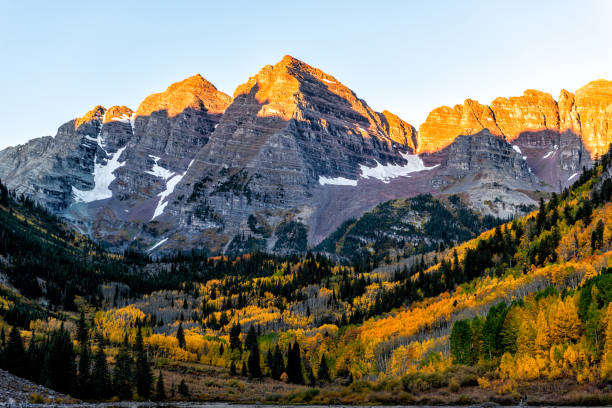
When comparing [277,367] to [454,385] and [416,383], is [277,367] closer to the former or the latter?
[416,383]

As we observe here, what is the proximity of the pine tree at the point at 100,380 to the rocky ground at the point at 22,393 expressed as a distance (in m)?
7.49

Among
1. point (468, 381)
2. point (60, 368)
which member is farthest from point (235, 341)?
point (468, 381)

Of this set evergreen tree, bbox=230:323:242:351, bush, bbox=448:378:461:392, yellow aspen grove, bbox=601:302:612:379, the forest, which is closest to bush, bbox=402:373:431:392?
the forest

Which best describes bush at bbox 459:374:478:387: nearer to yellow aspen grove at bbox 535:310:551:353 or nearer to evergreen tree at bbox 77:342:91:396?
yellow aspen grove at bbox 535:310:551:353

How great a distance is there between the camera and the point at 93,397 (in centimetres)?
10675

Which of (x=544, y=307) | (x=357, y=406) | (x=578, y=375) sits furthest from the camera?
(x=544, y=307)

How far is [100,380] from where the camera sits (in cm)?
10819

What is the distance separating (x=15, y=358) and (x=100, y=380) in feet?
49.4

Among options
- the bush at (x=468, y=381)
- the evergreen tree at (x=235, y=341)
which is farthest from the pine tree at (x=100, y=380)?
the evergreen tree at (x=235, y=341)

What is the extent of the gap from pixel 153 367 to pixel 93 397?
39080mm

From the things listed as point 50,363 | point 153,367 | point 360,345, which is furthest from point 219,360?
point 50,363

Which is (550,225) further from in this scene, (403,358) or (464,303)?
(403,358)

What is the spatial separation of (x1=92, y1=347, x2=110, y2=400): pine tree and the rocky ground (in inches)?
295

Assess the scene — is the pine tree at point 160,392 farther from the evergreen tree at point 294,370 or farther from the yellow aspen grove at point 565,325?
the yellow aspen grove at point 565,325
